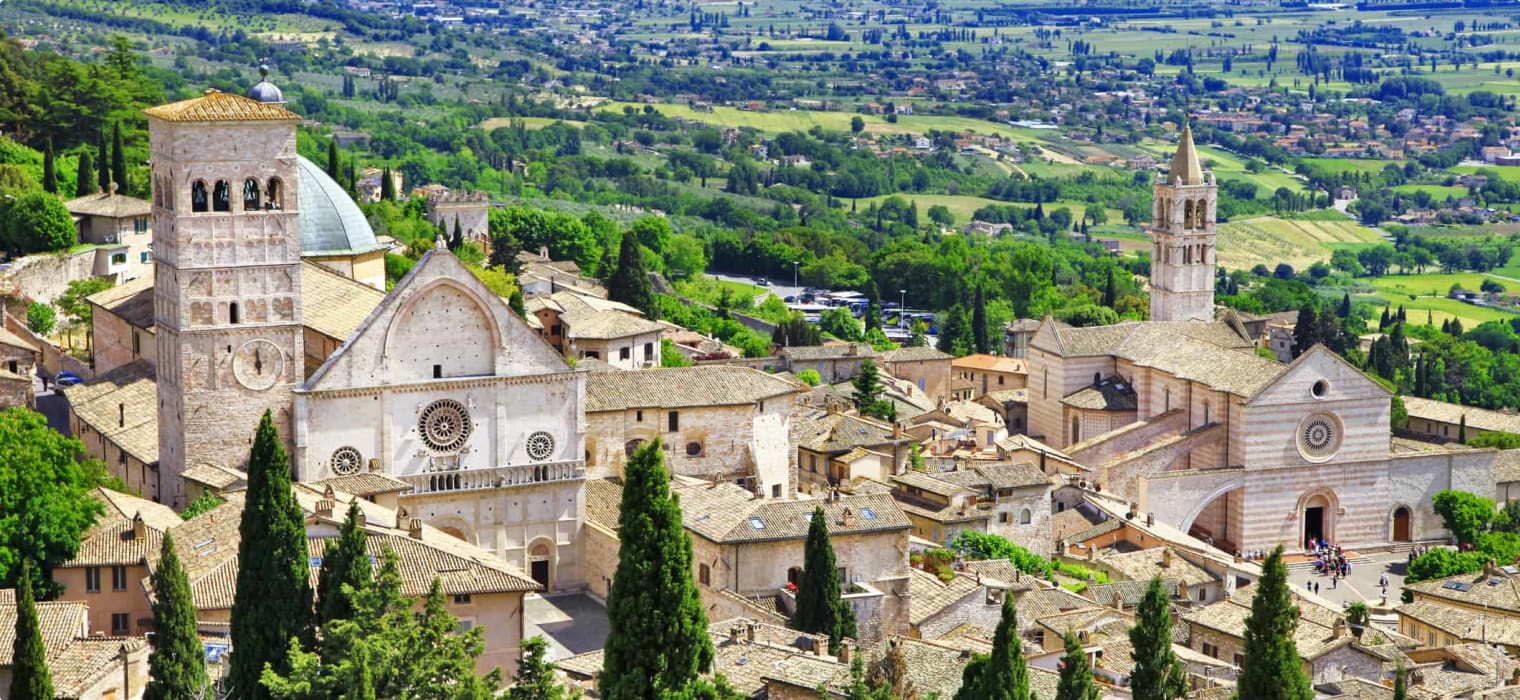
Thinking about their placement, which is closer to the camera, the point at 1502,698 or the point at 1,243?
the point at 1502,698

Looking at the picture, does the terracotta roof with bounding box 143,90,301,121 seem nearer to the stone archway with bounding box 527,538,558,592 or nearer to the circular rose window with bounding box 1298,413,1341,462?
the stone archway with bounding box 527,538,558,592

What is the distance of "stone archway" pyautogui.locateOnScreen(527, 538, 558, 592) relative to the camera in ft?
187

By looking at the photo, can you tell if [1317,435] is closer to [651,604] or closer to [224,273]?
[224,273]

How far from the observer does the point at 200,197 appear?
2172 inches

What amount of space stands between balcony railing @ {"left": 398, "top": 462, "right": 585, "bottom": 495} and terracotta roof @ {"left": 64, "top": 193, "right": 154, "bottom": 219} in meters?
23.7

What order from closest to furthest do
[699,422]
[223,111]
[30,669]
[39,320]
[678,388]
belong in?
[30,669], [223,111], [699,422], [678,388], [39,320]

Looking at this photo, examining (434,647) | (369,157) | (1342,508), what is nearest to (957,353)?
(1342,508)

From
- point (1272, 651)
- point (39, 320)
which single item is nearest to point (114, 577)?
point (1272, 651)

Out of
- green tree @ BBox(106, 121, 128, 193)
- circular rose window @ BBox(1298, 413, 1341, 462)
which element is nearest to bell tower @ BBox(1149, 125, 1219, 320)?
circular rose window @ BBox(1298, 413, 1341, 462)

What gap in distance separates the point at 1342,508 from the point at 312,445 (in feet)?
109

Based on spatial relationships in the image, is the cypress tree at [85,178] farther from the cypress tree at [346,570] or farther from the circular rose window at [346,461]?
the cypress tree at [346,570]

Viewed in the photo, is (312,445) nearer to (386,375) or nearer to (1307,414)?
(386,375)

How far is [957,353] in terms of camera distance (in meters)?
104

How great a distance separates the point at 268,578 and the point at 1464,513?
140 feet
